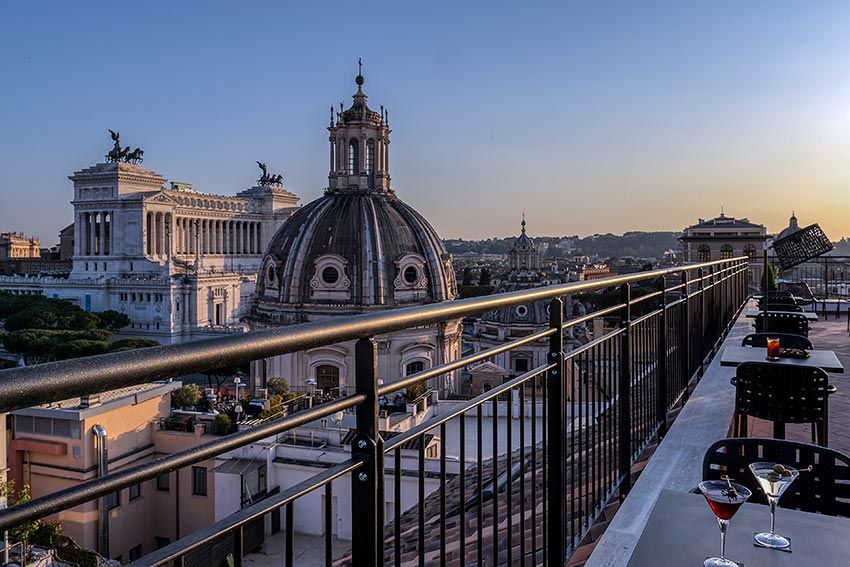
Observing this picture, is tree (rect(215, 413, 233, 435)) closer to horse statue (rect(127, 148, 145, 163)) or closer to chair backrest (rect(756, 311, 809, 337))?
chair backrest (rect(756, 311, 809, 337))

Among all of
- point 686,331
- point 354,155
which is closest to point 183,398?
point 354,155

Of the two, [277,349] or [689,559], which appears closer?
[277,349]

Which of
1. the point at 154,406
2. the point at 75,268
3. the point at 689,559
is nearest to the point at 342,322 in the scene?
the point at 689,559

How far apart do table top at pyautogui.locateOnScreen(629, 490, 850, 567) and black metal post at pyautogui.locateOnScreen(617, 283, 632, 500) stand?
1.72m

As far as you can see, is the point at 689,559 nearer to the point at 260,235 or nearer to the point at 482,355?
the point at 482,355

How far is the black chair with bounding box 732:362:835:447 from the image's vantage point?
4465 mm

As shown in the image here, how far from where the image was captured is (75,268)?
68.1 meters

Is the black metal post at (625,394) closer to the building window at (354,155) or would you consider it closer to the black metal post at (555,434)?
the black metal post at (555,434)

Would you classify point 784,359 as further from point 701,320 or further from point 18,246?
point 18,246

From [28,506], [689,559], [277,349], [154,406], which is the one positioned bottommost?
[154,406]

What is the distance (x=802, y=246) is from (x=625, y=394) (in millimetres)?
13696

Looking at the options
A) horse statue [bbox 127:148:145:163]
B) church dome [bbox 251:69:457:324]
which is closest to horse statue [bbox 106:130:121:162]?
horse statue [bbox 127:148:145:163]

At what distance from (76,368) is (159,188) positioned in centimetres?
7523

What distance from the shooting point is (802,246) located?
15750 mm
